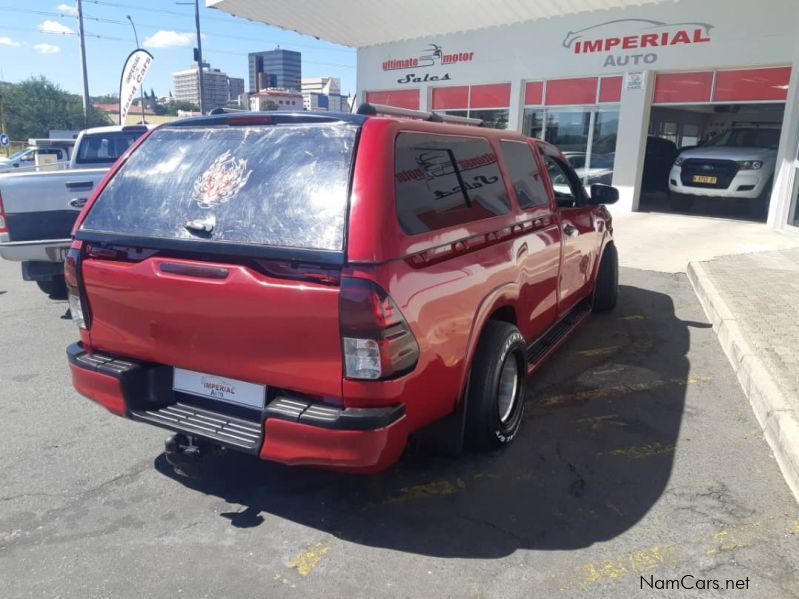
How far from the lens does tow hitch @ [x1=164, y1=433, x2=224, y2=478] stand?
123 inches

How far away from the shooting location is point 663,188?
1777 centimetres

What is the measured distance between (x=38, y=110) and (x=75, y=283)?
79262mm

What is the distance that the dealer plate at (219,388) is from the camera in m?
2.82

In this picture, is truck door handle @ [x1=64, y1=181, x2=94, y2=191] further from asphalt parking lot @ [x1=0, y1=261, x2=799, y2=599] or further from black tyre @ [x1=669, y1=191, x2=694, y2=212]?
black tyre @ [x1=669, y1=191, x2=694, y2=212]

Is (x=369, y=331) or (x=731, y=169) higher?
(x=731, y=169)

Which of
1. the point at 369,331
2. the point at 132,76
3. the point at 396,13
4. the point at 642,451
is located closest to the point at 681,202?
the point at 396,13

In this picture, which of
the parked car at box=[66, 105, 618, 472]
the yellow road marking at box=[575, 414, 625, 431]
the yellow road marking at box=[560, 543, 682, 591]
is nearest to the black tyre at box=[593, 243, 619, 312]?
the yellow road marking at box=[575, 414, 625, 431]

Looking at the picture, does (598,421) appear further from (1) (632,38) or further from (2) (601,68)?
(2) (601,68)

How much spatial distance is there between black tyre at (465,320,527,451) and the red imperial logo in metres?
15.5

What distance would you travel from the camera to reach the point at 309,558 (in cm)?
271

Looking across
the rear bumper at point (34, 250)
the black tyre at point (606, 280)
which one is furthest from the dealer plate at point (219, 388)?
the black tyre at point (606, 280)

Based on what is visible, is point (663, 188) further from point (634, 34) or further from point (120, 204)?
point (120, 204)

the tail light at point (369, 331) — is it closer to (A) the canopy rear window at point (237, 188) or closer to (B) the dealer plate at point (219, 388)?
(A) the canopy rear window at point (237, 188)

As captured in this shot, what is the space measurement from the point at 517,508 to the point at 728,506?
3.60ft
